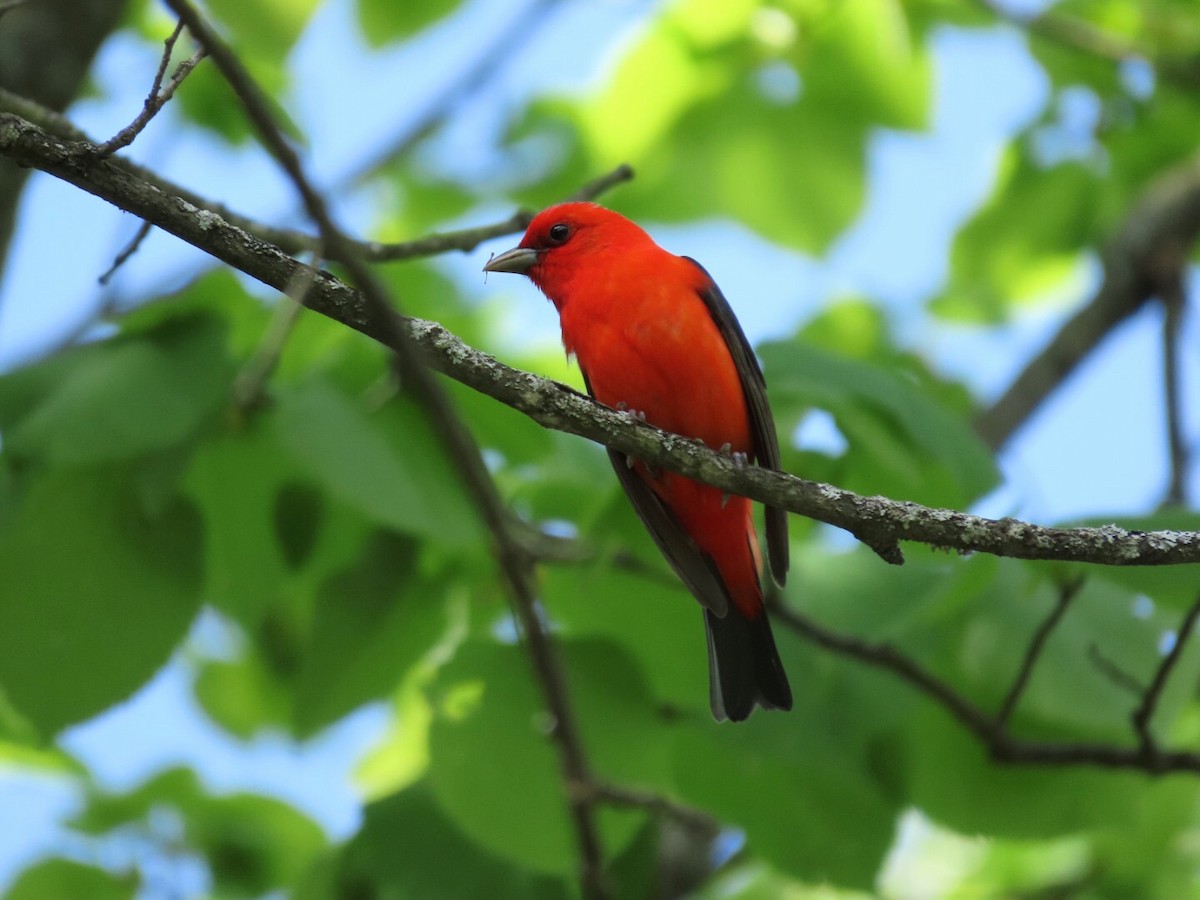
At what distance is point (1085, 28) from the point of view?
6.25 metres

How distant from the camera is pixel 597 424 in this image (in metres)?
3.05

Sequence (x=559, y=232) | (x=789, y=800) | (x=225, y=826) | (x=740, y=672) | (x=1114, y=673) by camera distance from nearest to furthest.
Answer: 1. (x=1114, y=673)
2. (x=789, y=800)
3. (x=740, y=672)
4. (x=225, y=826)
5. (x=559, y=232)

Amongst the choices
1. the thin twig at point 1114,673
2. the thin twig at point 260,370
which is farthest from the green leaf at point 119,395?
the thin twig at point 1114,673

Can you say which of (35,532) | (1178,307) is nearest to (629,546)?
(35,532)

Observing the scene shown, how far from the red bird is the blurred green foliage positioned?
0.14 meters

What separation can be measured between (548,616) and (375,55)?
225 cm

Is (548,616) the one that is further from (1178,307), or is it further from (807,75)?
(1178,307)

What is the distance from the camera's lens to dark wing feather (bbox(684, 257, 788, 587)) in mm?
4023

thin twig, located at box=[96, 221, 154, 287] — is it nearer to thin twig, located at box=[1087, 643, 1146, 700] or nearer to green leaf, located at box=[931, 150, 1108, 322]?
thin twig, located at box=[1087, 643, 1146, 700]

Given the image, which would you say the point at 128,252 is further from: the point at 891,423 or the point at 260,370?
the point at 891,423

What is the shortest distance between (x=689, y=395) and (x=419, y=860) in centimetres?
183

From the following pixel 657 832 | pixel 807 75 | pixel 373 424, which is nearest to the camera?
pixel 373 424

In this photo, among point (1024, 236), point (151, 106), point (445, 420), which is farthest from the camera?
point (1024, 236)

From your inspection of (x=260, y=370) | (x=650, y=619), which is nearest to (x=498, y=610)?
(x=650, y=619)
